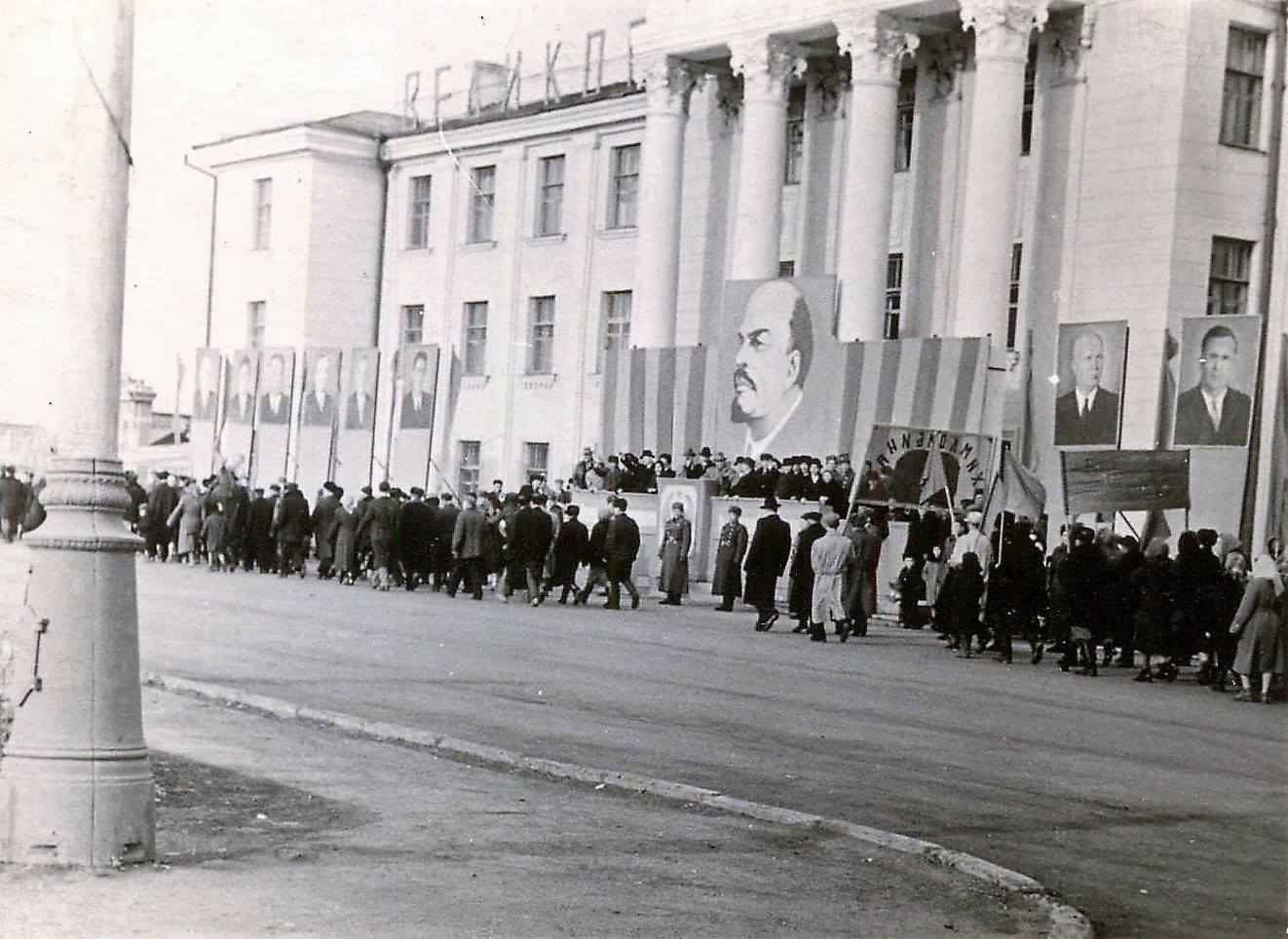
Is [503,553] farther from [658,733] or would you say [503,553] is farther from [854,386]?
[658,733]

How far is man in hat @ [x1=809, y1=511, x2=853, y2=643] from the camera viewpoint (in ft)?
80.6

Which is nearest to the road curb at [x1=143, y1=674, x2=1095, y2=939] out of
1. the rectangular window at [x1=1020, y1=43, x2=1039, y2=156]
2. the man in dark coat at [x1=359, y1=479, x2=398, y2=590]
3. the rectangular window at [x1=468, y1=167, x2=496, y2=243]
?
the man in dark coat at [x1=359, y1=479, x2=398, y2=590]

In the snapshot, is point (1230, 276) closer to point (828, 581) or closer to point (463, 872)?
point (828, 581)

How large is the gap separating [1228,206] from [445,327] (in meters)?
22.5

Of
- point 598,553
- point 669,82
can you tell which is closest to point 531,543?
point 598,553

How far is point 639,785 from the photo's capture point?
1103 centimetres

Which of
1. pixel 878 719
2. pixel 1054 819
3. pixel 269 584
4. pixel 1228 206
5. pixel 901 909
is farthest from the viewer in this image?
pixel 1228 206

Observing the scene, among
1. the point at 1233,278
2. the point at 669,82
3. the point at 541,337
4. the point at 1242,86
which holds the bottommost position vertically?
the point at 541,337

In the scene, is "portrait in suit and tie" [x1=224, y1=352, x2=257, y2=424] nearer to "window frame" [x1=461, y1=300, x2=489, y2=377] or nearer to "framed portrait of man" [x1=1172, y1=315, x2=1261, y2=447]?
"window frame" [x1=461, y1=300, x2=489, y2=377]

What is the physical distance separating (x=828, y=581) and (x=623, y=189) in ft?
74.4

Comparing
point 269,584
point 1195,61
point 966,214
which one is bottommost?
point 269,584

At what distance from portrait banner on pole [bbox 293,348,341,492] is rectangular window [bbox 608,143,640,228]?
8.01 m

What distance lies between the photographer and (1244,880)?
9.55 m

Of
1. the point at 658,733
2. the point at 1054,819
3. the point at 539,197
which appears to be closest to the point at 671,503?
the point at 539,197
